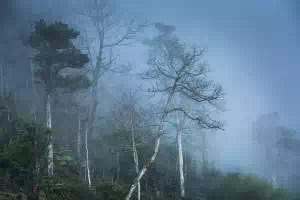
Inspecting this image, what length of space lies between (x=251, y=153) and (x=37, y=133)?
80.6 m

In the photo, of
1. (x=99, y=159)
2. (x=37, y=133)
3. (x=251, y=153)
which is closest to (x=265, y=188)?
(x=99, y=159)

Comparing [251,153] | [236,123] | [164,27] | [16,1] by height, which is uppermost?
[16,1]

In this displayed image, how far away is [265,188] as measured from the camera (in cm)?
1552

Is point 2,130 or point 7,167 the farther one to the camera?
point 2,130

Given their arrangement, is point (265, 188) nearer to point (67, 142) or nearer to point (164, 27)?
point (67, 142)

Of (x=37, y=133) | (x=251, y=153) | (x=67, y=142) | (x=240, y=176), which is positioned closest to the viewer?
(x=37, y=133)

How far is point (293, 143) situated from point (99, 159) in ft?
103

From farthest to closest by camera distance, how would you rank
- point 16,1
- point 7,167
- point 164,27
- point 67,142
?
point 16,1, point 164,27, point 67,142, point 7,167

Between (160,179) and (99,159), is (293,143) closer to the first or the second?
(160,179)

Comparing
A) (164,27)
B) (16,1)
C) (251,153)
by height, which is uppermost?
(16,1)

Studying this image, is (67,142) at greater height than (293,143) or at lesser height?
greater

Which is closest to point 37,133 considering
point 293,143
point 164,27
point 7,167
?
point 7,167

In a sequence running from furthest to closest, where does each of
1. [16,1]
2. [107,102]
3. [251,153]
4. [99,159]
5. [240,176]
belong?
[251,153]
[16,1]
[107,102]
[99,159]
[240,176]

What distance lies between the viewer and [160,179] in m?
18.2
